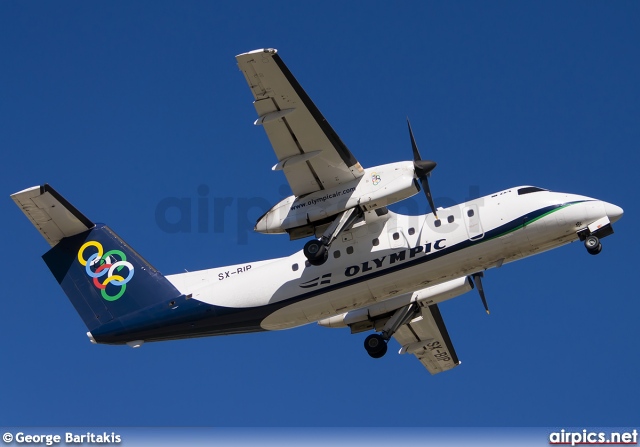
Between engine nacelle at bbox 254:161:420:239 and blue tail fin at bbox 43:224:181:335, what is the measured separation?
3.01m

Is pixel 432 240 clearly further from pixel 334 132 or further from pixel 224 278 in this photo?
pixel 224 278

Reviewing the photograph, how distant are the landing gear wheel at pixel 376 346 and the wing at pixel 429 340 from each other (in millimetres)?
2209

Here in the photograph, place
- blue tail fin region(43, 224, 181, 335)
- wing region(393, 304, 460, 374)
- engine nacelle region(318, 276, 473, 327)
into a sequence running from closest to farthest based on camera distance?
blue tail fin region(43, 224, 181, 335), engine nacelle region(318, 276, 473, 327), wing region(393, 304, 460, 374)

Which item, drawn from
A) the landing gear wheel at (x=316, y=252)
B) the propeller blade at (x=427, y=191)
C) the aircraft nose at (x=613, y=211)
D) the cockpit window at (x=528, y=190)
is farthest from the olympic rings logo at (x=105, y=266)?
the aircraft nose at (x=613, y=211)

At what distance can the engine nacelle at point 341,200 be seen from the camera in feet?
64.8

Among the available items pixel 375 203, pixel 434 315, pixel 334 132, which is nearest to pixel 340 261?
pixel 375 203

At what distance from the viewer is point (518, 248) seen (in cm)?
1995

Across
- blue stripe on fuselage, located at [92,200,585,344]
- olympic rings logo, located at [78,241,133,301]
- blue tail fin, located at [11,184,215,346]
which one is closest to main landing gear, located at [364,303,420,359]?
blue stripe on fuselage, located at [92,200,585,344]

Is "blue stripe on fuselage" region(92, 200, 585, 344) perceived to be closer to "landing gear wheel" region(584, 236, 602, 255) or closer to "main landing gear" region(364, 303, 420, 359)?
"main landing gear" region(364, 303, 420, 359)

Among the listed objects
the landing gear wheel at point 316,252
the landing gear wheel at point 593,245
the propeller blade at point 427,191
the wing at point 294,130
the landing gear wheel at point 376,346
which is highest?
the wing at point 294,130

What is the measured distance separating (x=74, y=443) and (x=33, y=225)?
5544 millimetres

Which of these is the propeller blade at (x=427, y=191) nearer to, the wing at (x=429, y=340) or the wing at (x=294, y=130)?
the wing at (x=294, y=130)

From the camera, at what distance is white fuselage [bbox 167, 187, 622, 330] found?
19.8 metres

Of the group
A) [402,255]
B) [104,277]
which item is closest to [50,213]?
[104,277]
